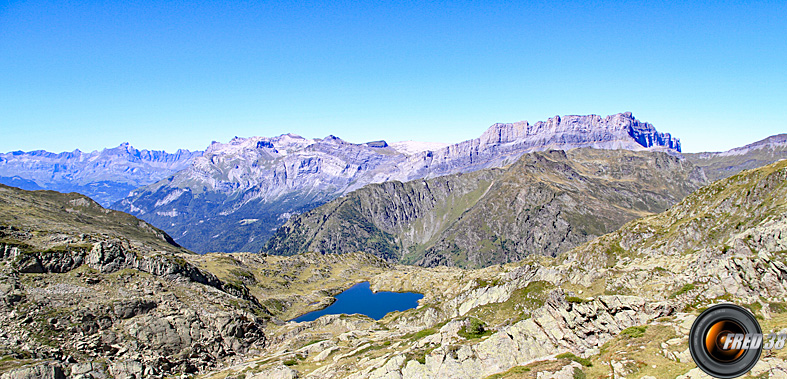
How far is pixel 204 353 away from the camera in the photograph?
89.4 metres

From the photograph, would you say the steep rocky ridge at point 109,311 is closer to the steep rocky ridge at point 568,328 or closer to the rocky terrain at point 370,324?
the rocky terrain at point 370,324

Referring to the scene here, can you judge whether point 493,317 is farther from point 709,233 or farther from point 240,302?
point 709,233

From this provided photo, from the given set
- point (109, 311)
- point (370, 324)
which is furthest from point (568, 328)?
point (370, 324)

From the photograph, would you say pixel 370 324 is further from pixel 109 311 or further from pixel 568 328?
pixel 568 328

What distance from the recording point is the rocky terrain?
45281mm

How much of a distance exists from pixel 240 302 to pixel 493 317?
285ft

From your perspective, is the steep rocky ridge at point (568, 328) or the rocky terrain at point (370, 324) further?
the rocky terrain at point (370, 324)

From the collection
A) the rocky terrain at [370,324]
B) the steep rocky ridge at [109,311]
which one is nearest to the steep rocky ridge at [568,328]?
the rocky terrain at [370,324]

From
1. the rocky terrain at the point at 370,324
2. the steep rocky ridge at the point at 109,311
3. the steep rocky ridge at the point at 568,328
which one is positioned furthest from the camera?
the steep rocky ridge at the point at 109,311

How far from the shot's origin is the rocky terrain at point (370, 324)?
4528 centimetres

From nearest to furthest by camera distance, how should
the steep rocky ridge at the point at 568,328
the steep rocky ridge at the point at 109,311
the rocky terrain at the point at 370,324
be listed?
the steep rocky ridge at the point at 568,328, the rocky terrain at the point at 370,324, the steep rocky ridge at the point at 109,311

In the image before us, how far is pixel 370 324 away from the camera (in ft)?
439

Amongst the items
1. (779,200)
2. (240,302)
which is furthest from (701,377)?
(779,200)

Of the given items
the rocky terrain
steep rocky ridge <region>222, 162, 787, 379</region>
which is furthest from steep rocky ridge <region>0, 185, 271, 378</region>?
steep rocky ridge <region>222, 162, 787, 379</region>
